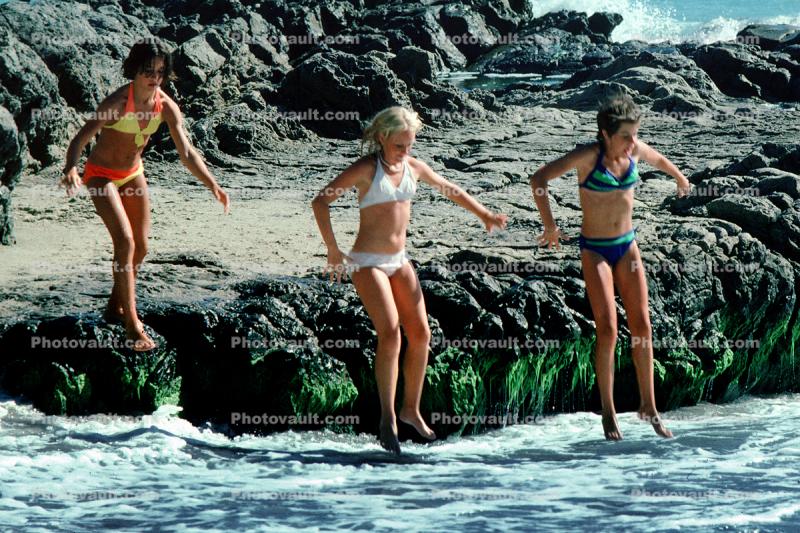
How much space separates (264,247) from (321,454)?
3068 millimetres

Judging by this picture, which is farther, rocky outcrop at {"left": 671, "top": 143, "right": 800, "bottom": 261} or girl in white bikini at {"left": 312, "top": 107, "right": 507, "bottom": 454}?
rocky outcrop at {"left": 671, "top": 143, "right": 800, "bottom": 261}

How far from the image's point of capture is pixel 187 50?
15.6 metres

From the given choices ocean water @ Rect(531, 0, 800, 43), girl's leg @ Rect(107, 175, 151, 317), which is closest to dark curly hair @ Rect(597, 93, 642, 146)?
girl's leg @ Rect(107, 175, 151, 317)

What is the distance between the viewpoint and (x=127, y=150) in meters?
6.30

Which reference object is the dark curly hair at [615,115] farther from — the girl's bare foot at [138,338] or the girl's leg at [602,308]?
the girl's bare foot at [138,338]

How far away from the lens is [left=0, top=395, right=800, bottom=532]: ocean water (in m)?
5.71

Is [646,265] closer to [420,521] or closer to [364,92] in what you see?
[420,521]

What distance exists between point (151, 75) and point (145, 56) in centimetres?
10

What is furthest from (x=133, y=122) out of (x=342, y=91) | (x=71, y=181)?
(x=342, y=91)

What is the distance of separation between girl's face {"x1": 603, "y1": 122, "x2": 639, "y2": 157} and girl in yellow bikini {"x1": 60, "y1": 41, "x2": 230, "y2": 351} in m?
2.00

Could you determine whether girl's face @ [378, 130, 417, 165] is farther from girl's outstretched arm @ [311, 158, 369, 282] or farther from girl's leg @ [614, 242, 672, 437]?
girl's leg @ [614, 242, 672, 437]

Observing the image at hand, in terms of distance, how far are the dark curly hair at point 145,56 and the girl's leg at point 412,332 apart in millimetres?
1599

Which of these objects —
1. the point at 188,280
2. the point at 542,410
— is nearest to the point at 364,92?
the point at 188,280

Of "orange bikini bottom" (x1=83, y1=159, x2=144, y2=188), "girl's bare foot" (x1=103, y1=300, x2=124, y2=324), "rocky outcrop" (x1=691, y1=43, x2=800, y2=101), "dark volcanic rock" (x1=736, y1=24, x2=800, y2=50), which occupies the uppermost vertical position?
"dark volcanic rock" (x1=736, y1=24, x2=800, y2=50)
